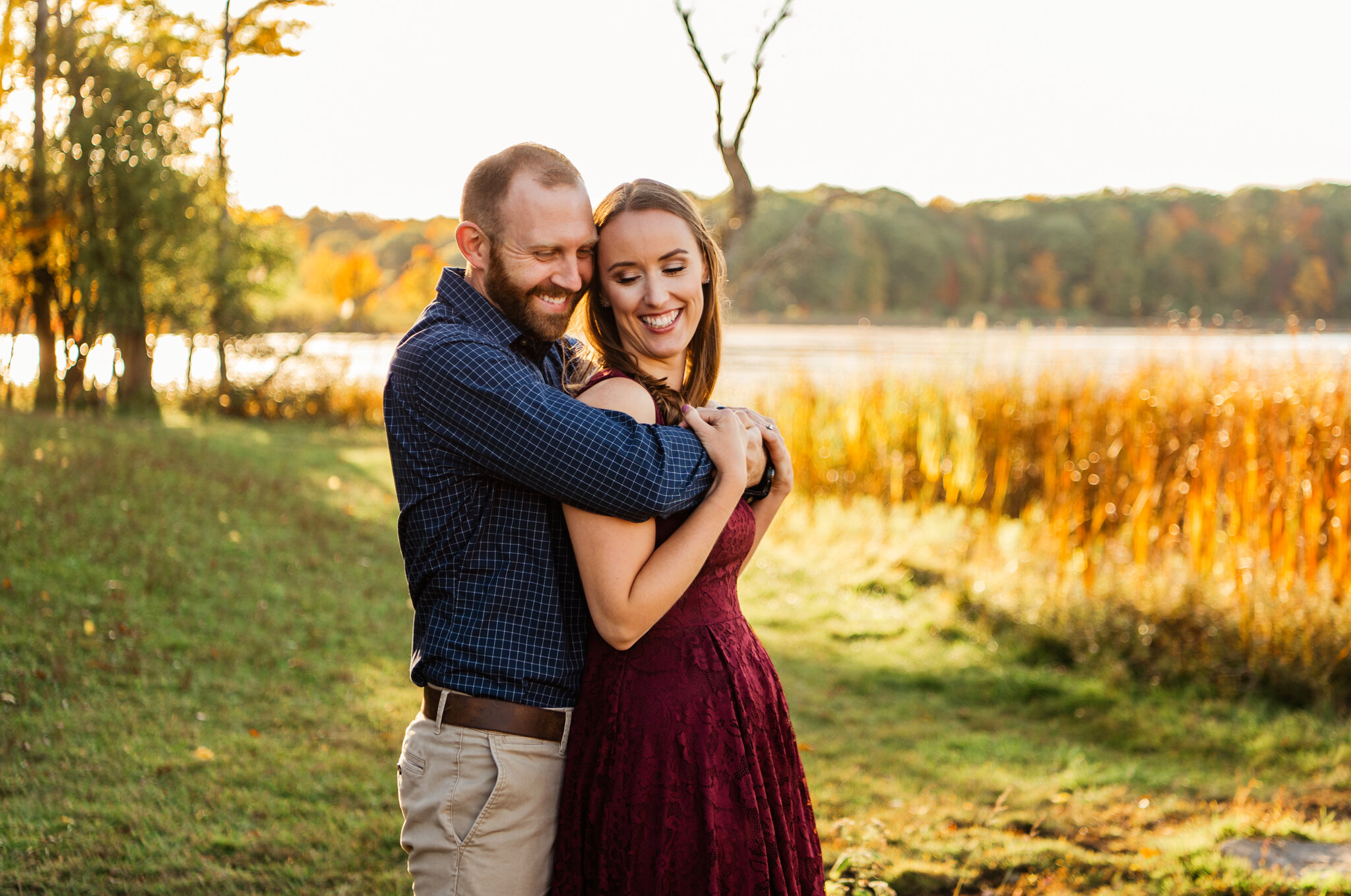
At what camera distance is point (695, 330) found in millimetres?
2322

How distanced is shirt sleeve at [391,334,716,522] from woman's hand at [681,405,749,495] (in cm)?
11

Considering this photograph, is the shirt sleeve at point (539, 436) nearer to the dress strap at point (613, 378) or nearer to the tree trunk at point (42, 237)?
the dress strap at point (613, 378)

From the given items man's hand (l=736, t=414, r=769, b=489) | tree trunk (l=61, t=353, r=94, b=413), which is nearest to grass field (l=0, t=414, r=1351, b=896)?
man's hand (l=736, t=414, r=769, b=489)

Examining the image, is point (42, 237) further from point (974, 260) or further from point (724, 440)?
point (974, 260)

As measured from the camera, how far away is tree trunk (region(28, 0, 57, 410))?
534 inches

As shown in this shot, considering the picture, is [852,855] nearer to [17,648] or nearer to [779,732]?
[779,732]

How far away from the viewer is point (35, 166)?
44.4ft

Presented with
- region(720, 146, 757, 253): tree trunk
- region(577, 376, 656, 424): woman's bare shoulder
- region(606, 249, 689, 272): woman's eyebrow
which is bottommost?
region(577, 376, 656, 424): woman's bare shoulder

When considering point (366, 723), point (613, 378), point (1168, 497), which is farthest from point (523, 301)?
point (1168, 497)

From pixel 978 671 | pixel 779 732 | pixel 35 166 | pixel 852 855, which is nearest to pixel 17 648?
pixel 852 855

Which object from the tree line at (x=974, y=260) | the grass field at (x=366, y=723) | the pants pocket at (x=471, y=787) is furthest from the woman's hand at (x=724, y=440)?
the tree line at (x=974, y=260)

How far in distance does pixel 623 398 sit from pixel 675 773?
2.33 feet

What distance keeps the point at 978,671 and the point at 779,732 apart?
4.56m

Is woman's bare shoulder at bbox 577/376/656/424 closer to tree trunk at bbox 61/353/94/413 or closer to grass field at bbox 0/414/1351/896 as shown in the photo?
grass field at bbox 0/414/1351/896
